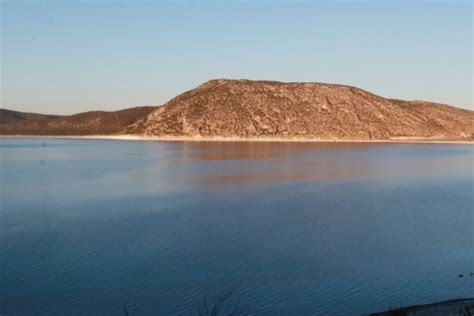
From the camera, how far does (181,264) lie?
12.6 meters

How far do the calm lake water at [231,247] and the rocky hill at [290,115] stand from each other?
81932 millimetres

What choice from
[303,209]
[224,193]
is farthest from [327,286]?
[224,193]

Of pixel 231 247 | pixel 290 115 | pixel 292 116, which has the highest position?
pixel 290 115

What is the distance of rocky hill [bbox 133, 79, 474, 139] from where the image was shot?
110m

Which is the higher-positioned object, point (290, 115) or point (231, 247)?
point (290, 115)

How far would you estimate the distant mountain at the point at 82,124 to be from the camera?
16150cm

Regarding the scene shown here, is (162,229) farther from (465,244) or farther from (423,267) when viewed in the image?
(465,244)

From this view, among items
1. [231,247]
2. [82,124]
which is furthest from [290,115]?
[231,247]

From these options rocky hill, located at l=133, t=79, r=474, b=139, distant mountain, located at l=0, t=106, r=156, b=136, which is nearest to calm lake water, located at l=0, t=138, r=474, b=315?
rocky hill, located at l=133, t=79, r=474, b=139

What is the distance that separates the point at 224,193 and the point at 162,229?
955 centimetres

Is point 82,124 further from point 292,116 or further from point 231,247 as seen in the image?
point 231,247

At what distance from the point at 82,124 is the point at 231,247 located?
168 m

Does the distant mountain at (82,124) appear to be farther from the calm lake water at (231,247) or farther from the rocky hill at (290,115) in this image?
the calm lake water at (231,247)

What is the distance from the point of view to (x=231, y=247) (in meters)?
14.5
